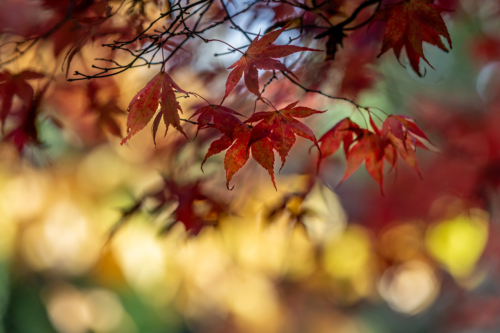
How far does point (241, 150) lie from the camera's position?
0.57 meters

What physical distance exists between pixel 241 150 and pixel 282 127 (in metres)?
0.08

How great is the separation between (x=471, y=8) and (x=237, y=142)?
1.83 m

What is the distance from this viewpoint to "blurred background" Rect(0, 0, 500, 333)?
1865 mm

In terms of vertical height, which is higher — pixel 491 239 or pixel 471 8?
pixel 471 8

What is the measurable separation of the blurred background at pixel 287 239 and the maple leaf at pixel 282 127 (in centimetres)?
92

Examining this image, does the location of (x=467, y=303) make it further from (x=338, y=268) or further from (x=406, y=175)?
(x=406, y=175)

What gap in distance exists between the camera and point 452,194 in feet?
6.22

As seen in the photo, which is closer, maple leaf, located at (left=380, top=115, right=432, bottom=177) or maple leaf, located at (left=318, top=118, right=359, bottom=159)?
maple leaf, located at (left=380, top=115, right=432, bottom=177)

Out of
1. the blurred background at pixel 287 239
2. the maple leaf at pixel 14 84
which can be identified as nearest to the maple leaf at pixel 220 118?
the maple leaf at pixel 14 84

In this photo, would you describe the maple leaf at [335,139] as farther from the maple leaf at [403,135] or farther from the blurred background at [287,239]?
the blurred background at [287,239]

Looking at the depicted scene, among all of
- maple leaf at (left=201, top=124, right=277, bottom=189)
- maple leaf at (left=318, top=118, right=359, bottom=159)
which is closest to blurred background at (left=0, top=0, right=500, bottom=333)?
maple leaf at (left=318, top=118, right=359, bottom=159)

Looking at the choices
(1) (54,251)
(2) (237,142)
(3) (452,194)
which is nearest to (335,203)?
(3) (452,194)

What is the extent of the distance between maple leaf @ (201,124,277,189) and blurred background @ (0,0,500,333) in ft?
2.96

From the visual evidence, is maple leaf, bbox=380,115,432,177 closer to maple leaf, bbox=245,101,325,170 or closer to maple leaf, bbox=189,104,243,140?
maple leaf, bbox=245,101,325,170
